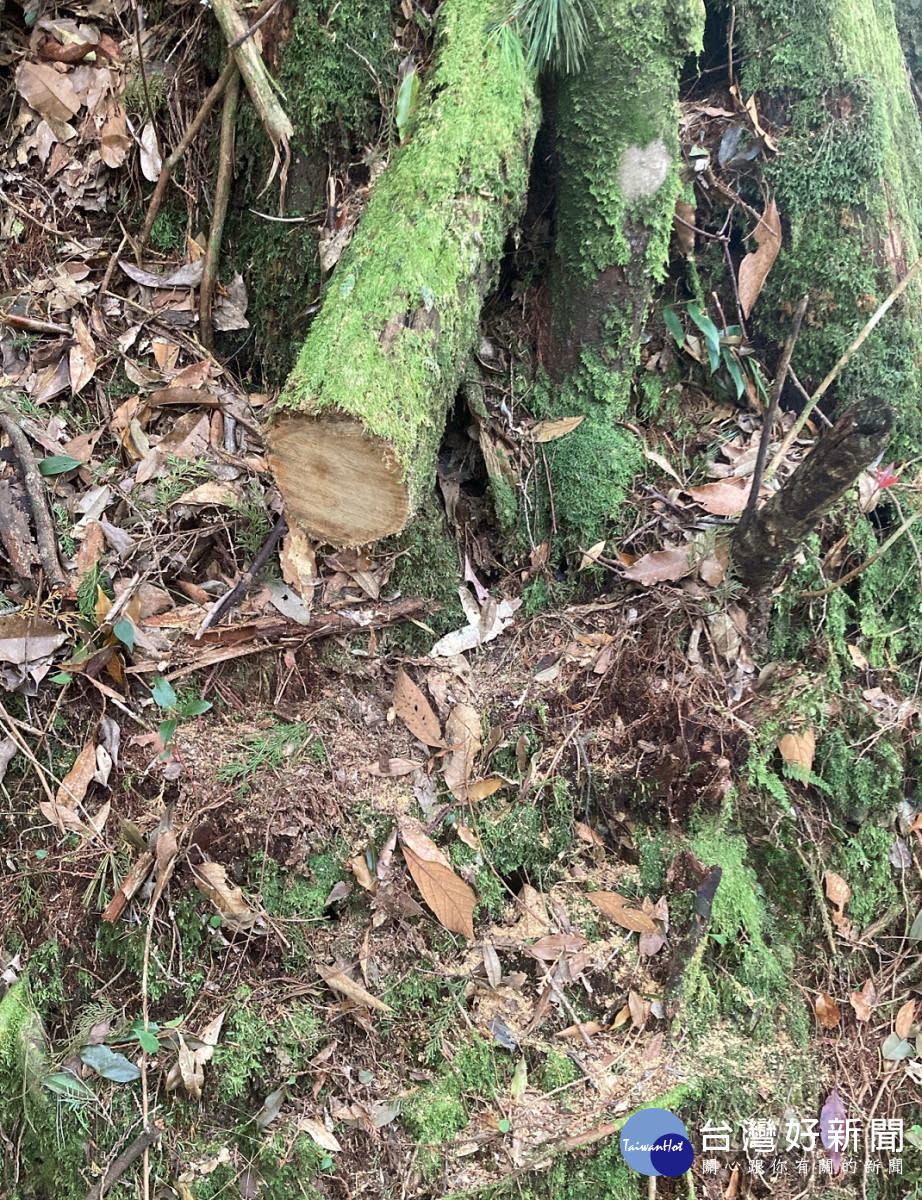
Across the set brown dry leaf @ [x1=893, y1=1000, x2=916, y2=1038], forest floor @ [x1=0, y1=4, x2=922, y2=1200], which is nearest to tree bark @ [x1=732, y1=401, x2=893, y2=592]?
forest floor @ [x1=0, y1=4, x2=922, y2=1200]

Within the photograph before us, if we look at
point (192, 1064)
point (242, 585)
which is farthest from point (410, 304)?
point (192, 1064)

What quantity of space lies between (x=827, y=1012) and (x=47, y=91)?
14.0 feet

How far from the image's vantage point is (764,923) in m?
2.64

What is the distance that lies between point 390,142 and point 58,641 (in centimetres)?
195

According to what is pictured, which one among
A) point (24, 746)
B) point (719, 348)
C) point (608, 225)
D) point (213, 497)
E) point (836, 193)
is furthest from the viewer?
point (719, 348)

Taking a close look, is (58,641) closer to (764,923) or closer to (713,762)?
(713,762)

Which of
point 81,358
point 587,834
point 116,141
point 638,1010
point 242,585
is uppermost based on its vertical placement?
point 116,141

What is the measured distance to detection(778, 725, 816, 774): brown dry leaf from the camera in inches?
106

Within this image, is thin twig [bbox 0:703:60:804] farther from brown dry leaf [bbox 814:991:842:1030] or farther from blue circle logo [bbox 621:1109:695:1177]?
brown dry leaf [bbox 814:991:842:1030]

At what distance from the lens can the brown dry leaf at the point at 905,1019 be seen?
8.76ft

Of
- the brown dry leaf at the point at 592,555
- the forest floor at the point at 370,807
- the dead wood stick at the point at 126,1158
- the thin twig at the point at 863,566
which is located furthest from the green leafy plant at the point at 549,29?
the dead wood stick at the point at 126,1158

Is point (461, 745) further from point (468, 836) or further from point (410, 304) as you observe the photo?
point (410, 304)

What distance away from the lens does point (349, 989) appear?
87.2 inches

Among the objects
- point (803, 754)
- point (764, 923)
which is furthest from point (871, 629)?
point (764, 923)
